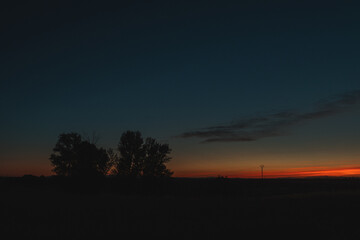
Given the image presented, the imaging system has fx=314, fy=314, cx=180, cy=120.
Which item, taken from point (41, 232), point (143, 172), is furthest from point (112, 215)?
point (143, 172)

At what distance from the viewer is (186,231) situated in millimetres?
14703

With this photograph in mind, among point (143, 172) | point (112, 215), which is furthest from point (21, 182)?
point (112, 215)

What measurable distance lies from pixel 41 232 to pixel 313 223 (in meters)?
13.6

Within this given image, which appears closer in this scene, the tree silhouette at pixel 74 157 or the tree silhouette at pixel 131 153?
the tree silhouette at pixel 74 157

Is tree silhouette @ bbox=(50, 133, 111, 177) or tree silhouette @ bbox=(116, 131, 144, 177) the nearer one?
tree silhouette @ bbox=(50, 133, 111, 177)

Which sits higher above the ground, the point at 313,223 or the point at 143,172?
the point at 143,172

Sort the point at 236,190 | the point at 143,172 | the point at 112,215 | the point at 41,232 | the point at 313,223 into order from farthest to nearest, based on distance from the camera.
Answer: the point at 143,172, the point at 236,190, the point at 112,215, the point at 313,223, the point at 41,232

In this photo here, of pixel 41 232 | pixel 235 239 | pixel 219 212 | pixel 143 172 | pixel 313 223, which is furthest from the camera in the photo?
pixel 143 172

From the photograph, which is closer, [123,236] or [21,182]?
[123,236]

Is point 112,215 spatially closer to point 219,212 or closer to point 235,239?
point 219,212

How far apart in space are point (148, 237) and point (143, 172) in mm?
48369

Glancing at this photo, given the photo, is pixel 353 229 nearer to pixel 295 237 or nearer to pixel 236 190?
pixel 295 237

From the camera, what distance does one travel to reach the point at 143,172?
61.2 m

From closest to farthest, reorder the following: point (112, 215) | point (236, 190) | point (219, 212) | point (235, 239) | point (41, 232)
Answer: point (235, 239)
point (41, 232)
point (112, 215)
point (219, 212)
point (236, 190)
